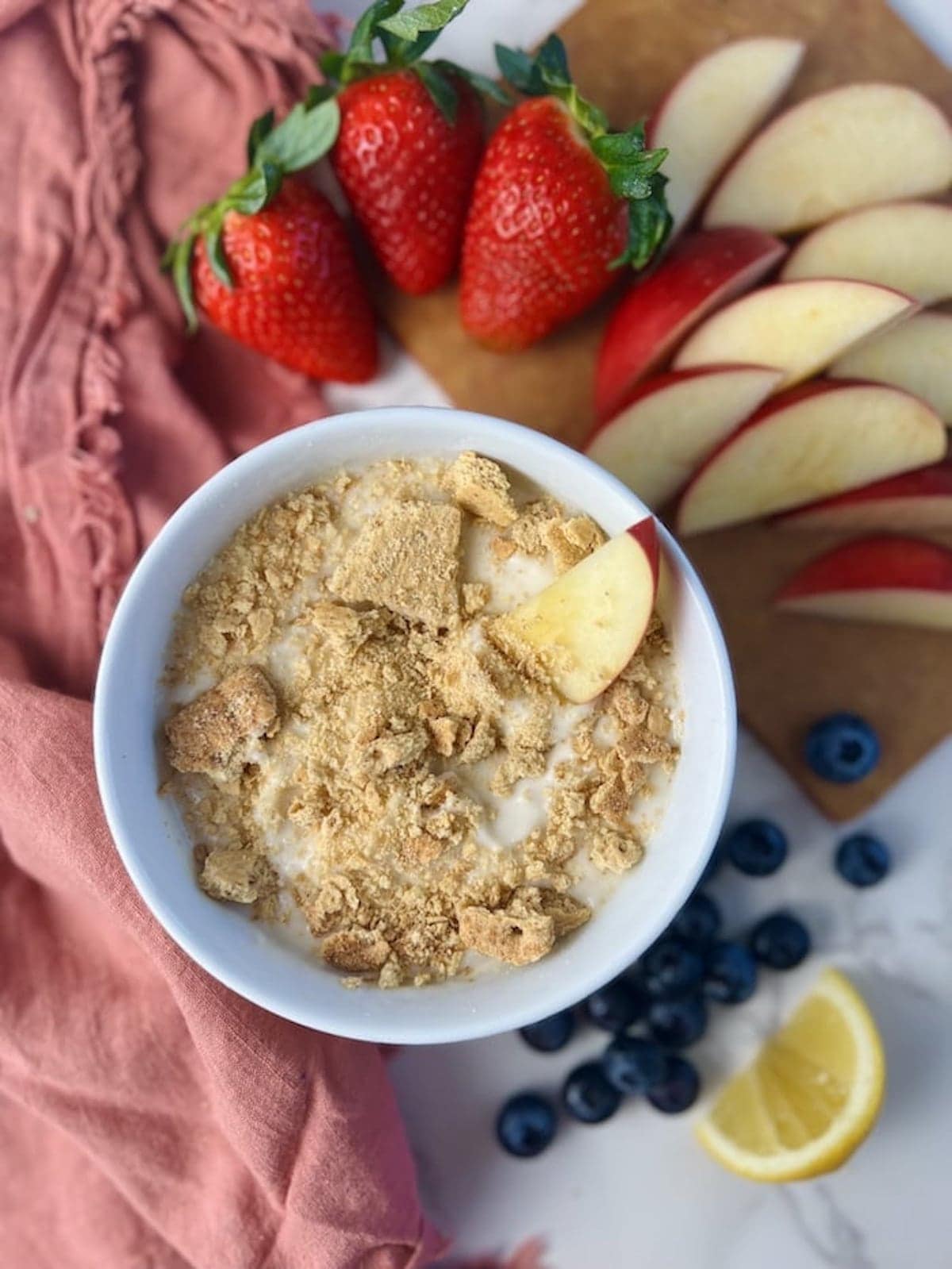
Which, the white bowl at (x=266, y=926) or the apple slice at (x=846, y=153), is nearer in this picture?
the white bowl at (x=266, y=926)

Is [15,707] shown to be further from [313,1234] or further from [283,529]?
[313,1234]

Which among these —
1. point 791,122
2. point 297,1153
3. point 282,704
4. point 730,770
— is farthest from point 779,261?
point 297,1153

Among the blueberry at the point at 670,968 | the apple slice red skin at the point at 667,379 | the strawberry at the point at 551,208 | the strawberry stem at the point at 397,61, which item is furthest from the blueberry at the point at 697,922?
the strawberry stem at the point at 397,61

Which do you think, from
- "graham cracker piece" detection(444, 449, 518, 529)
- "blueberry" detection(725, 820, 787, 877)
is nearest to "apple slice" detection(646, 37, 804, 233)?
"graham cracker piece" detection(444, 449, 518, 529)

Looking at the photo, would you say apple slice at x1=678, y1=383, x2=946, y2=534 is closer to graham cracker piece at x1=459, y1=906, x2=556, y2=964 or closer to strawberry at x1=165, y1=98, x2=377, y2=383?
strawberry at x1=165, y1=98, x2=377, y2=383

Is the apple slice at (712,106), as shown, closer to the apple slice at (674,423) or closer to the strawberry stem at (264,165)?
the apple slice at (674,423)

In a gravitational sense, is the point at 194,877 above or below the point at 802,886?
above

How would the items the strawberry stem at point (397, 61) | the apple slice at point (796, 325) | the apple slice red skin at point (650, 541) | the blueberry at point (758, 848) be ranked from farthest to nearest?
the blueberry at point (758, 848) → the apple slice at point (796, 325) → the strawberry stem at point (397, 61) → the apple slice red skin at point (650, 541)
